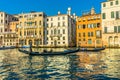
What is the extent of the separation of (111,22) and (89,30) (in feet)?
22.7

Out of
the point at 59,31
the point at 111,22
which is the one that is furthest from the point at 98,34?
the point at 59,31

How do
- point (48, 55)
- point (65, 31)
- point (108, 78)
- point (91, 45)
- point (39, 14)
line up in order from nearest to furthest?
point (108, 78), point (48, 55), point (91, 45), point (65, 31), point (39, 14)

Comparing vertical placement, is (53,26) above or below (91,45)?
above

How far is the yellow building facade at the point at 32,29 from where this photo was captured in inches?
2292

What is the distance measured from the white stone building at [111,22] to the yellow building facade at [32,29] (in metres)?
21.0

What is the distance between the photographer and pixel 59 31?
184ft

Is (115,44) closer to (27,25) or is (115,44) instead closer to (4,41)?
(27,25)

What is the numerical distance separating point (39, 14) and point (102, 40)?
24307 mm

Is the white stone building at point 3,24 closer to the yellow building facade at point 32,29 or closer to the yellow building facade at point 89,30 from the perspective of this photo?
the yellow building facade at point 32,29

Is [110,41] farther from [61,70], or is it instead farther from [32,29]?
[61,70]

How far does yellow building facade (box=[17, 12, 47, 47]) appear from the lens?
191 ft

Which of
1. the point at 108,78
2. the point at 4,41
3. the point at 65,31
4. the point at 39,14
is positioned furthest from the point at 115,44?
the point at 4,41

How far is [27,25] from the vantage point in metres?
60.8

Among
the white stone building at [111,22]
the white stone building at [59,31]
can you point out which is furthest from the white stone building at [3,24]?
the white stone building at [111,22]
